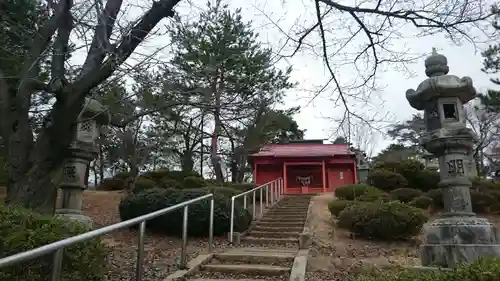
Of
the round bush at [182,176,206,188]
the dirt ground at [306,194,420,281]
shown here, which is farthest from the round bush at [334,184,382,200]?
the round bush at [182,176,206,188]

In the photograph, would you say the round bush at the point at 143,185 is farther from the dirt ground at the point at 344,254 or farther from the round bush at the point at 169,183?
the dirt ground at the point at 344,254

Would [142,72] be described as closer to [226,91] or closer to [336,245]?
[226,91]

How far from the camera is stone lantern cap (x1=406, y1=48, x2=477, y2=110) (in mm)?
5883

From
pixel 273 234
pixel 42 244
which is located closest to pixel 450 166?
pixel 273 234

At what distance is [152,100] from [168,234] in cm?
392

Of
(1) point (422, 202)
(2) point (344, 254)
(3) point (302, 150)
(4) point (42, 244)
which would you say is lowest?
(2) point (344, 254)

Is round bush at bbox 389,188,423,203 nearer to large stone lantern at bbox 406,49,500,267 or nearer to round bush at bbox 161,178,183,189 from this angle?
large stone lantern at bbox 406,49,500,267

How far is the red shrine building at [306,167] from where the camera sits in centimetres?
2098

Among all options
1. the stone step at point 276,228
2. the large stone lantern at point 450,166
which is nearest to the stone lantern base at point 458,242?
the large stone lantern at point 450,166

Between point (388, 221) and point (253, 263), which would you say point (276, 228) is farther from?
point (253, 263)

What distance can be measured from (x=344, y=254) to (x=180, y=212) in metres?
3.60

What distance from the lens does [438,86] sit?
589 cm

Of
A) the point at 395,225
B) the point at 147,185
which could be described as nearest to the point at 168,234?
the point at 395,225

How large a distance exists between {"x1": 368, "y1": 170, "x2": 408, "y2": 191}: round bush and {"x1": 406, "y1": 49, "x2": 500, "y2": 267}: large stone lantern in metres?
8.07
